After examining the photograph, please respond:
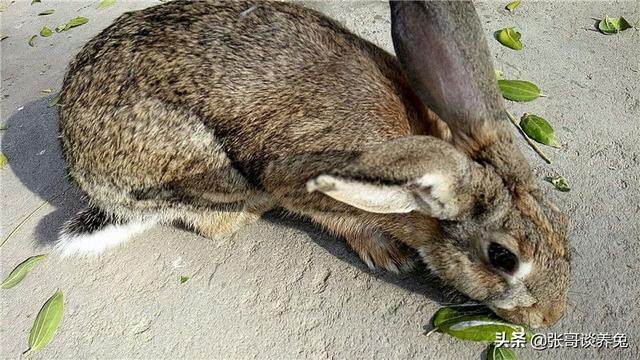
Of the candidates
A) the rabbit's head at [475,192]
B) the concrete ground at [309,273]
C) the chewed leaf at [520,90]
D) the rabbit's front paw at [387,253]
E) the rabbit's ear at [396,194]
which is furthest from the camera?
the chewed leaf at [520,90]

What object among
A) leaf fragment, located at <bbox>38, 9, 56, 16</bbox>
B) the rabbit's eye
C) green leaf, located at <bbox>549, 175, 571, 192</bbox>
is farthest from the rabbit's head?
leaf fragment, located at <bbox>38, 9, 56, 16</bbox>

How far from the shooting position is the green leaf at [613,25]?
356 centimetres

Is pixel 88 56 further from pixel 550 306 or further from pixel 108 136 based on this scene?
pixel 550 306

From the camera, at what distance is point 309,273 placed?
2.76m

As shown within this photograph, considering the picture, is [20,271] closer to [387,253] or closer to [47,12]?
[387,253]

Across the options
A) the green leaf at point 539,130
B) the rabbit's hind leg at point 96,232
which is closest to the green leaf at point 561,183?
the green leaf at point 539,130

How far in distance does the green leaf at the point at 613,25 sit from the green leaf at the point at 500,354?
7.32 feet

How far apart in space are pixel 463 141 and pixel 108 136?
1523 mm

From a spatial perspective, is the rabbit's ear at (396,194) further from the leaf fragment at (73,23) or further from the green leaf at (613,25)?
the leaf fragment at (73,23)

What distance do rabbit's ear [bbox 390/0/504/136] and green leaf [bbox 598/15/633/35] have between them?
175 cm

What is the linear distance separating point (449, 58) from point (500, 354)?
3.86 ft

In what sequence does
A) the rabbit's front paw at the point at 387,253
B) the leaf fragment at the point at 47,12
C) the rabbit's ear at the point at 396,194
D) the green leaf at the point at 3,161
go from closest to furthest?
the rabbit's ear at the point at 396,194
the rabbit's front paw at the point at 387,253
the green leaf at the point at 3,161
the leaf fragment at the point at 47,12

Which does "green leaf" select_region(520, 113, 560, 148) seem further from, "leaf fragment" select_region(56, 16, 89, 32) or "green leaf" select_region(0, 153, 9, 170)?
"leaf fragment" select_region(56, 16, 89, 32)

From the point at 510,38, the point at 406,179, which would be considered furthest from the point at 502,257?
the point at 510,38
